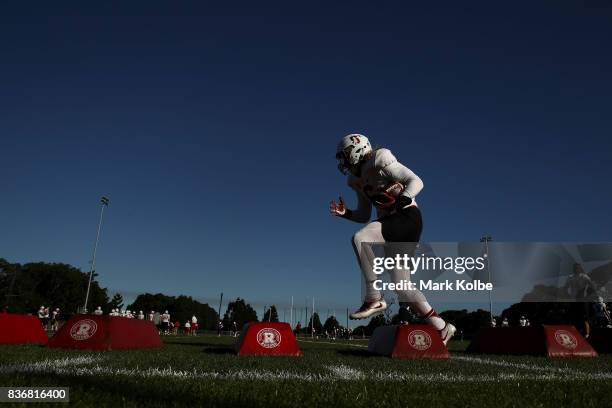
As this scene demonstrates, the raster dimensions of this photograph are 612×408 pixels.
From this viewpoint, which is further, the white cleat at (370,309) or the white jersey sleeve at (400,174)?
the white jersey sleeve at (400,174)

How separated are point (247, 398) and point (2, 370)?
2.19 metres

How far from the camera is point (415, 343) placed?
6879 mm

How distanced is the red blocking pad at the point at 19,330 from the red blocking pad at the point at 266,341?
4.86 metres

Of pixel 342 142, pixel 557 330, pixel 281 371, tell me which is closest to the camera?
pixel 281 371

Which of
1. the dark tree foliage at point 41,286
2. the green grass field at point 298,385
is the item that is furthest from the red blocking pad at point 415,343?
the dark tree foliage at point 41,286

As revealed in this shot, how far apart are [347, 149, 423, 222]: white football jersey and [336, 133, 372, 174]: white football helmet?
131mm

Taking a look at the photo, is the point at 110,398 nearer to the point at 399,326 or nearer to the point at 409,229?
the point at 409,229

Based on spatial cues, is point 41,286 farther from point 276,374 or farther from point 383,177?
point 276,374

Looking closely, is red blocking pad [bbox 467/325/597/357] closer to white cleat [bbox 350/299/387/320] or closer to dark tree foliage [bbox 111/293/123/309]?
white cleat [bbox 350/299/387/320]

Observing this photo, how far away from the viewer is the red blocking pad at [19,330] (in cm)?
874

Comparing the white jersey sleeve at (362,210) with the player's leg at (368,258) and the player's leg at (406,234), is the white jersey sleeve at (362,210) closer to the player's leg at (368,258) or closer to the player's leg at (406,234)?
the player's leg at (406,234)

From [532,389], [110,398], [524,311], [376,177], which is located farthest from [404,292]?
[524,311]

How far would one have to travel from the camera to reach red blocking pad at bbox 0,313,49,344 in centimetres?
874

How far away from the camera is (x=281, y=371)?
436cm
